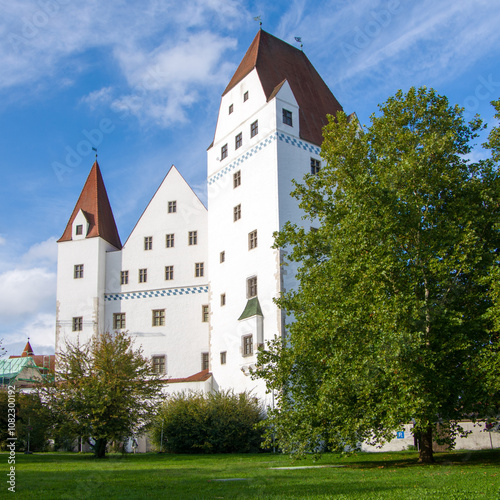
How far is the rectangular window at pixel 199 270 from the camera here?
130ft

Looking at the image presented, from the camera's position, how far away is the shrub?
1126 inches

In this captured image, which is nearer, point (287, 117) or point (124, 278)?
point (287, 117)

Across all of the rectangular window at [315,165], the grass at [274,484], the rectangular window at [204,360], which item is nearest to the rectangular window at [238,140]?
the rectangular window at [315,165]

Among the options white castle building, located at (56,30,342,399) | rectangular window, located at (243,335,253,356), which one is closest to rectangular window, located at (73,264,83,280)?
white castle building, located at (56,30,342,399)

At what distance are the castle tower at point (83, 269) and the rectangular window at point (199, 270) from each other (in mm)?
7106

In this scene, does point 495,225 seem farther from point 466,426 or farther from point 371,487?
point 466,426

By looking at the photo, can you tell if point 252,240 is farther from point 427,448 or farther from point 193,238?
point 427,448

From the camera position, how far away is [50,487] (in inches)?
453

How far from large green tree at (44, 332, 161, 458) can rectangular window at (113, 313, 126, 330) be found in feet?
50.2

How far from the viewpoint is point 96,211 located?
143ft

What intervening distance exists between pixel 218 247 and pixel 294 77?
41.6ft

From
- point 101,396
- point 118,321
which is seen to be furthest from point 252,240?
point 101,396

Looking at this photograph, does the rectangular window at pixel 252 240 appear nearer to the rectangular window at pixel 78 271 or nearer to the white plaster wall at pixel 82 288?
the white plaster wall at pixel 82 288

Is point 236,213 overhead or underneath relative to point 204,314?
overhead
